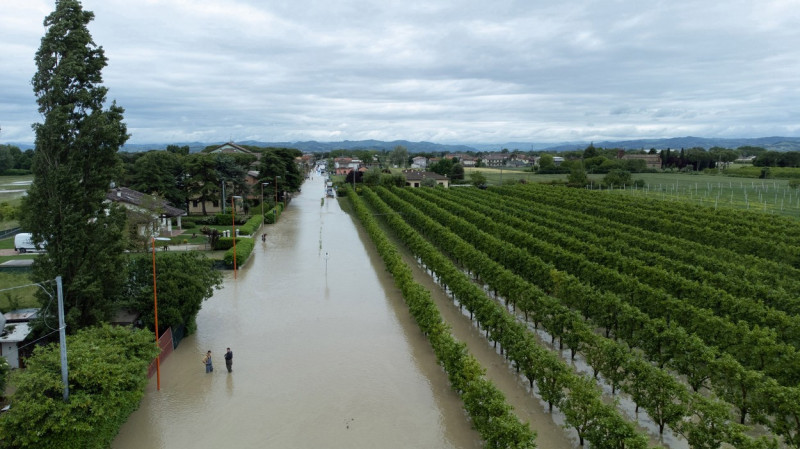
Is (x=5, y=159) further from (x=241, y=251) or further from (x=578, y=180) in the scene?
(x=578, y=180)

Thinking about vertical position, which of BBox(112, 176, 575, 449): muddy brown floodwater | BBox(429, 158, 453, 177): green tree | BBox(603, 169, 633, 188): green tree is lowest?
BBox(112, 176, 575, 449): muddy brown floodwater

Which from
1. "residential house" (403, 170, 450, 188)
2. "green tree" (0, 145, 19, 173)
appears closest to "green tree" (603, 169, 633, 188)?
"residential house" (403, 170, 450, 188)

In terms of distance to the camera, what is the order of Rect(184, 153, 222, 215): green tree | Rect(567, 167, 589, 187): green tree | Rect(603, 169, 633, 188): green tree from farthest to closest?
Rect(567, 167, 589, 187): green tree → Rect(603, 169, 633, 188): green tree → Rect(184, 153, 222, 215): green tree

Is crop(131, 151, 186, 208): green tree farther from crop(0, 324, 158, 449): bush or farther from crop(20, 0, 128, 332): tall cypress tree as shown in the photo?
crop(0, 324, 158, 449): bush

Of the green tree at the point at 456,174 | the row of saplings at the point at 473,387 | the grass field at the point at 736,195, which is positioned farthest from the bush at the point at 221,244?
the green tree at the point at 456,174

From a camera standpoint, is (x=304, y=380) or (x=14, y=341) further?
(x=304, y=380)

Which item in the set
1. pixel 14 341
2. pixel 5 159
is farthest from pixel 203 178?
pixel 5 159

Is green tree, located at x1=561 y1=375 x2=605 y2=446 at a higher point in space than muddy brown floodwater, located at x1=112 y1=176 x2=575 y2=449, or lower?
higher
